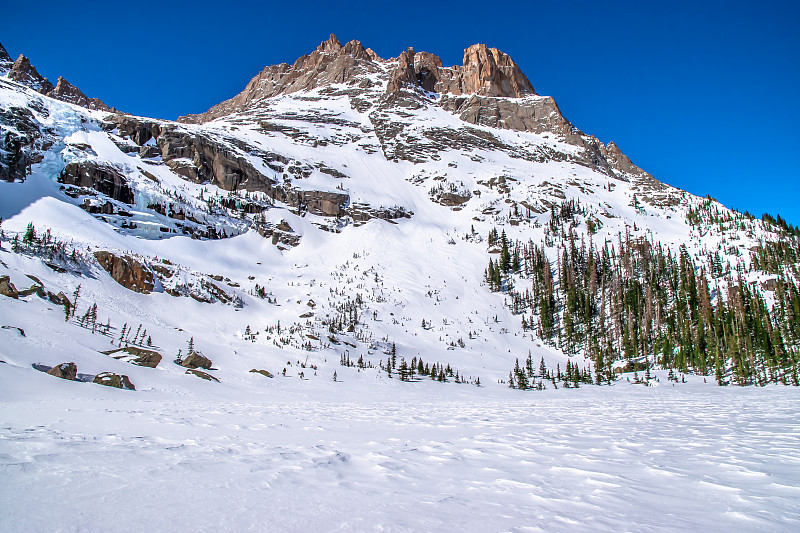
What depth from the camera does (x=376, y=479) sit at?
428 cm

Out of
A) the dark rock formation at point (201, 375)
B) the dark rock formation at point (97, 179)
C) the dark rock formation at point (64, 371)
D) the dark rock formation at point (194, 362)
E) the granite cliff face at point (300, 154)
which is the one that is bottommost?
the dark rock formation at point (201, 375)

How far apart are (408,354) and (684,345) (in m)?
36.4

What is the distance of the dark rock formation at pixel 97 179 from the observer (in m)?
Result: 62.8

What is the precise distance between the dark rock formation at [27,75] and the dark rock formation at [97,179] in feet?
411

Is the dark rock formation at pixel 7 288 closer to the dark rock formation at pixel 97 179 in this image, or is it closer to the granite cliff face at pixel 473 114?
the dark rock formation at pixel 97 179

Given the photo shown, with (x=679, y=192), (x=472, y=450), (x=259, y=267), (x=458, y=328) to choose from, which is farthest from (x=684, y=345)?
(x=679, y=192)

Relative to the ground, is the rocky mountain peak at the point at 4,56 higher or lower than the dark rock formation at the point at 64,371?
higher

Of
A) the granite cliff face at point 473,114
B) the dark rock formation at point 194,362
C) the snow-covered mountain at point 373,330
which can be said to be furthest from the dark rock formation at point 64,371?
the granite cliff face at point 473,114

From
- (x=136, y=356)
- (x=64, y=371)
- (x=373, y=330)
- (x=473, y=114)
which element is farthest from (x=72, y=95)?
(x=64, y=371)

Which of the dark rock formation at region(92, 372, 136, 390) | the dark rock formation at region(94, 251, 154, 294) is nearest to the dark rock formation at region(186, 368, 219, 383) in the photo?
the dark rock formation at region(92, 372, 136, 390)

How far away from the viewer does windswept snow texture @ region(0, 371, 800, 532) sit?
9.55ft

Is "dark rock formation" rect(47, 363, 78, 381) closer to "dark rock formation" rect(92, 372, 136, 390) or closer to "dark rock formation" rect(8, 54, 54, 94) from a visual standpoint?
"dark rock formation" rect(92, 372, 136, 390)

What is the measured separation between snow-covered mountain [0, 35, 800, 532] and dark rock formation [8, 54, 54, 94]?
1.32m

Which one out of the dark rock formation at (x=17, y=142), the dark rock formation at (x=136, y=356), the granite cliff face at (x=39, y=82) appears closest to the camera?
the dark rock formation at (x=136, y=356)
